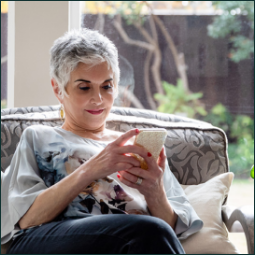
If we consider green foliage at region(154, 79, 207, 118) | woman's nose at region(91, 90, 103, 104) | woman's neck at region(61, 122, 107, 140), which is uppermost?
woman's nose at region(91, 90, 103, 104)

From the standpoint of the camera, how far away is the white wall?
7.42ft

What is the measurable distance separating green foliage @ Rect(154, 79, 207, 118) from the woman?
85 cm

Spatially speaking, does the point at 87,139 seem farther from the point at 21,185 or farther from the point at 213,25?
the point at 213,25

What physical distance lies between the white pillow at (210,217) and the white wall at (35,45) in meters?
1.14

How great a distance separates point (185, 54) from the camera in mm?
2422

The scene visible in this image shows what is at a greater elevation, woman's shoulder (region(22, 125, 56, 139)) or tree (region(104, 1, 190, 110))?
tree (region(104, 1, 190, 110))

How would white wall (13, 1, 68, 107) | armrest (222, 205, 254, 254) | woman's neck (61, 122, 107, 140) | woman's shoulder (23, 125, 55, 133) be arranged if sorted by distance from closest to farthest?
1. armrest (222, 205, 254, 254)
2. woman's shoulder (23, 125, 55, 133)
3. woman's neck (61, 122, 107, 140)
4. white wall (13, 1, 68, 107)

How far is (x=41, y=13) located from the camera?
2.26 meters

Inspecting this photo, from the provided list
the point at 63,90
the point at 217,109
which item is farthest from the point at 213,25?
the point at 63,90

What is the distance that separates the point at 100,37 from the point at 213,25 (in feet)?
3.69

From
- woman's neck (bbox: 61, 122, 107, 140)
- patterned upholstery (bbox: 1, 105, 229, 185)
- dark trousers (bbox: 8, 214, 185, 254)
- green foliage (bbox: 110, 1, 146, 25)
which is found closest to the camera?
dark trousers (bbox: 8, 214, 185, 254)

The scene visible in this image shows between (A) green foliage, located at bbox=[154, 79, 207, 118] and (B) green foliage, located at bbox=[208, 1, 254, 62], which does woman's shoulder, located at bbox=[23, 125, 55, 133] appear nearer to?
(A) green foliage, located at bbox=[154, 79, 207, 118]

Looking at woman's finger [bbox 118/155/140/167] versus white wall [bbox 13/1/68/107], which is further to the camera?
white wall [bbox 13/1/68/107]

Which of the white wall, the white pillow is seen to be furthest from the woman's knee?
the white wall
